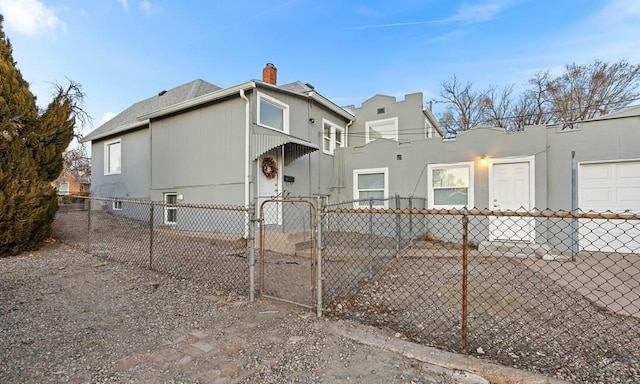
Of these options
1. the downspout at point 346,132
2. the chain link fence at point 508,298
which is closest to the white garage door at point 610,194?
the chain link fence at point 508,298

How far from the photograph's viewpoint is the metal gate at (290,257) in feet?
11.7

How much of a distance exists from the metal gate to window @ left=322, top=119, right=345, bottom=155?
2775 mm

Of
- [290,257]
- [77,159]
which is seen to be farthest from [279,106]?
[77,159]

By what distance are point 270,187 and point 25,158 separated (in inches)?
214

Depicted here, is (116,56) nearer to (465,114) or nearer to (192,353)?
(192,353)

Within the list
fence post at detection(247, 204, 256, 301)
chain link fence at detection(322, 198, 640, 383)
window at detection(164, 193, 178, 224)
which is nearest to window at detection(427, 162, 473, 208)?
chain link fence at detection(322, 198, 640, 383)

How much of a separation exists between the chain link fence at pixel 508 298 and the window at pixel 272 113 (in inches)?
165

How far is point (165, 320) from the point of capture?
315cm

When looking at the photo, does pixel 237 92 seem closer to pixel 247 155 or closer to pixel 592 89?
pixel 247 155

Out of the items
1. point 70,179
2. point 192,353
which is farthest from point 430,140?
point 70,179

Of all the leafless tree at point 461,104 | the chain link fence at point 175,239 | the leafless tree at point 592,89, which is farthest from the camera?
the leafless tree at point 461,104

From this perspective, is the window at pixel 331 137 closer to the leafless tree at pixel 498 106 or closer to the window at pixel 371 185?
the window at pixel 371 185

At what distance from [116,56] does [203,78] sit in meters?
3.18

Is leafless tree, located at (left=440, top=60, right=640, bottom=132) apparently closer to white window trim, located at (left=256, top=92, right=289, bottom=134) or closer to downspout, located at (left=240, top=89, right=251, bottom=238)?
white window trim, located at (left=256, top=92, right=289, bottom=134)
